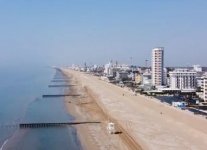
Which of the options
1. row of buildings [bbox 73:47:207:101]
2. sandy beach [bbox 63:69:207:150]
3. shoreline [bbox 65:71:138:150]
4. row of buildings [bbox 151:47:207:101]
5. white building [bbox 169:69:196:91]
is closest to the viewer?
sandy beach [bbox 63:69:207:150]

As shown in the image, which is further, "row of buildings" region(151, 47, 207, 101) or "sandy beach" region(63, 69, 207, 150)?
"row of buildings" region(151, 47, 207, 101)

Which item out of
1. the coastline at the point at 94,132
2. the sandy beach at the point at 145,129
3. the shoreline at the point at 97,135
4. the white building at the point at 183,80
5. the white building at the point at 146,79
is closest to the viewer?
the sandy beach at the point at 145,129

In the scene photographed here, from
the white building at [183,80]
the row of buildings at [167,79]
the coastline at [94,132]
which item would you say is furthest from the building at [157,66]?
the coastline at [94,132]

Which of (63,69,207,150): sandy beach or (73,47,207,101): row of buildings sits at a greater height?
(73,47,207,101): row of buildings

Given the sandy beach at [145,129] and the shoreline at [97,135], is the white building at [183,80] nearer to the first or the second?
the sandy beach at [145,129]

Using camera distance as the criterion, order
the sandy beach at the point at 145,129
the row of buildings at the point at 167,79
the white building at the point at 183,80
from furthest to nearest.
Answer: the white building at the point at 183,80, the row of buildings at the point at 167,79, the sandy beach at the point at 145,129

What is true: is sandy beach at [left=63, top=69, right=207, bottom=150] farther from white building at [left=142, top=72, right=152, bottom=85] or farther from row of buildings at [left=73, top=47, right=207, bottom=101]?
white building at [left=142, top=72, right=152, bottom=85]

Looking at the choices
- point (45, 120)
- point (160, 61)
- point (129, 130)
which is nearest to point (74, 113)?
point (45, 120)

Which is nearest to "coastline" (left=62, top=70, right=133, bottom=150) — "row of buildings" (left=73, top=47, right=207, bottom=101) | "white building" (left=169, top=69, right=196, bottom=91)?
"row of buildings" (left=73, top=47, right=207, bottom=101)

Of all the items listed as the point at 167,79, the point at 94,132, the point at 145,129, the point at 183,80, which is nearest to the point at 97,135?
the point at 94,132

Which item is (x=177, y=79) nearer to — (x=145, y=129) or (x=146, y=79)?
(x=146, y=79)
